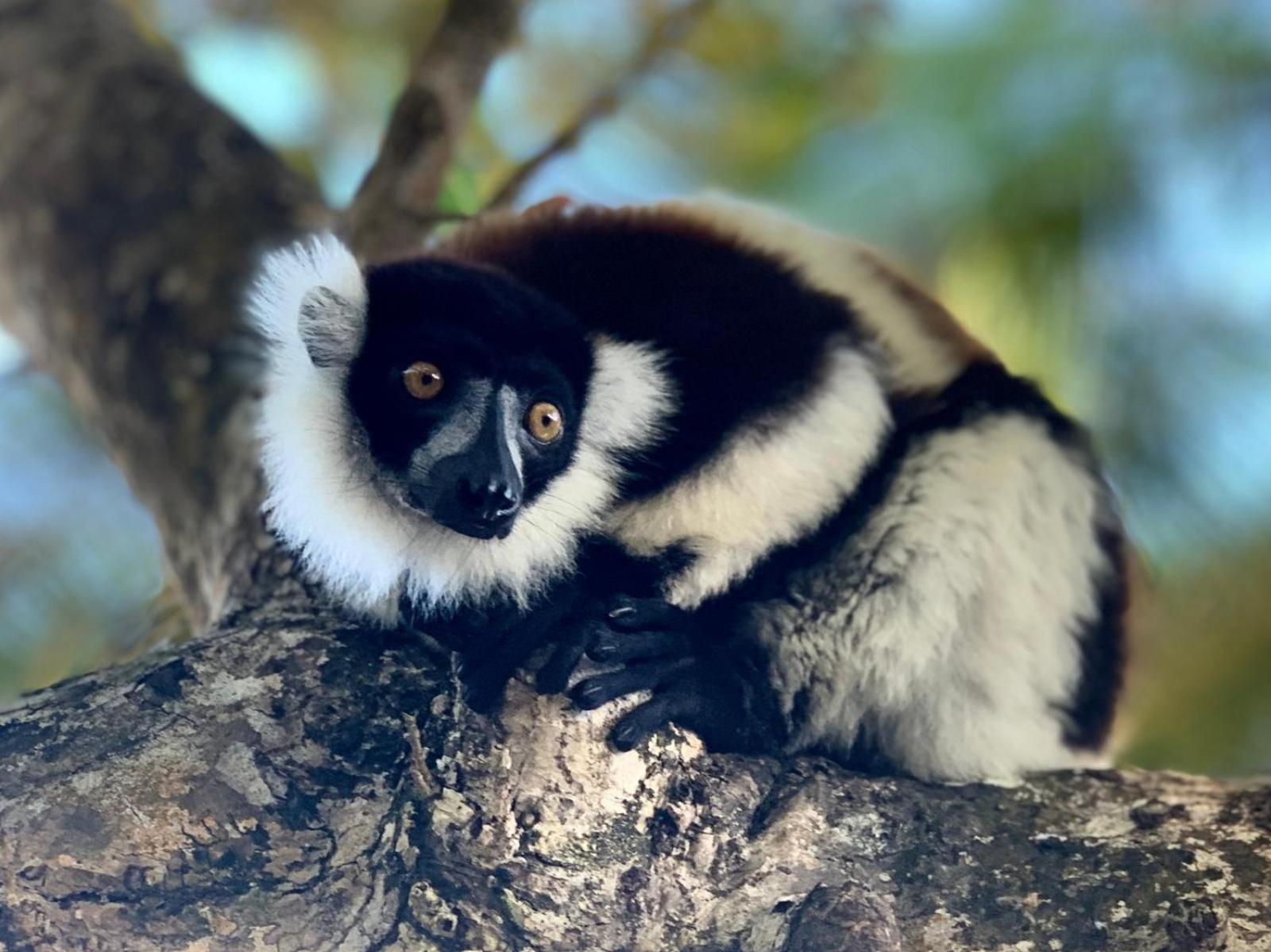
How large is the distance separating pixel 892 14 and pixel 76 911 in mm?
3683

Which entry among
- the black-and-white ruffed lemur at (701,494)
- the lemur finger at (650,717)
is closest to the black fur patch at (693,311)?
the black-and-white ruffed lemur at (701,494)

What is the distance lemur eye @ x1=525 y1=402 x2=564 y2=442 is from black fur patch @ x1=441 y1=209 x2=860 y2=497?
0.71ft

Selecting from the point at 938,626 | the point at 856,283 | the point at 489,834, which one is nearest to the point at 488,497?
the point at 489,834

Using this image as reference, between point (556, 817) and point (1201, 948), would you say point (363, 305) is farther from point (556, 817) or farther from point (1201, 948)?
point (1201, 948)

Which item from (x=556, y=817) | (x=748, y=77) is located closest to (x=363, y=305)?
(x=556, y=817)

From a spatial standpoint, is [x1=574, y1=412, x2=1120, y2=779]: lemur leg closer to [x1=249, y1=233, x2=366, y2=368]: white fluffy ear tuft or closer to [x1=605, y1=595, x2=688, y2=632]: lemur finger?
[x1=605, y1=595, x2=688, y2=632]: lemur finger

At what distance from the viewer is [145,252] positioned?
3621 mm

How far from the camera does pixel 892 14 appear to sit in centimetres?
416

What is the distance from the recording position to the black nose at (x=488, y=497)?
2295 millimetres

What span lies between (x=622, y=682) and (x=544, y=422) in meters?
0.62

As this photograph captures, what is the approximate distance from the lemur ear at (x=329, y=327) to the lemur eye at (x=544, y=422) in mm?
410

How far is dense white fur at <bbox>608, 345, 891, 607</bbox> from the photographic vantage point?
261 cm

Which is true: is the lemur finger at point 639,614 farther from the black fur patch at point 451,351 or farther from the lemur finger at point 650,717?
the black fur patch at point 451,351

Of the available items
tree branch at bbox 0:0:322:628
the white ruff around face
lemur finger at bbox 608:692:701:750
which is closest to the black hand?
lemur finger at bbox 608:692:701:750
